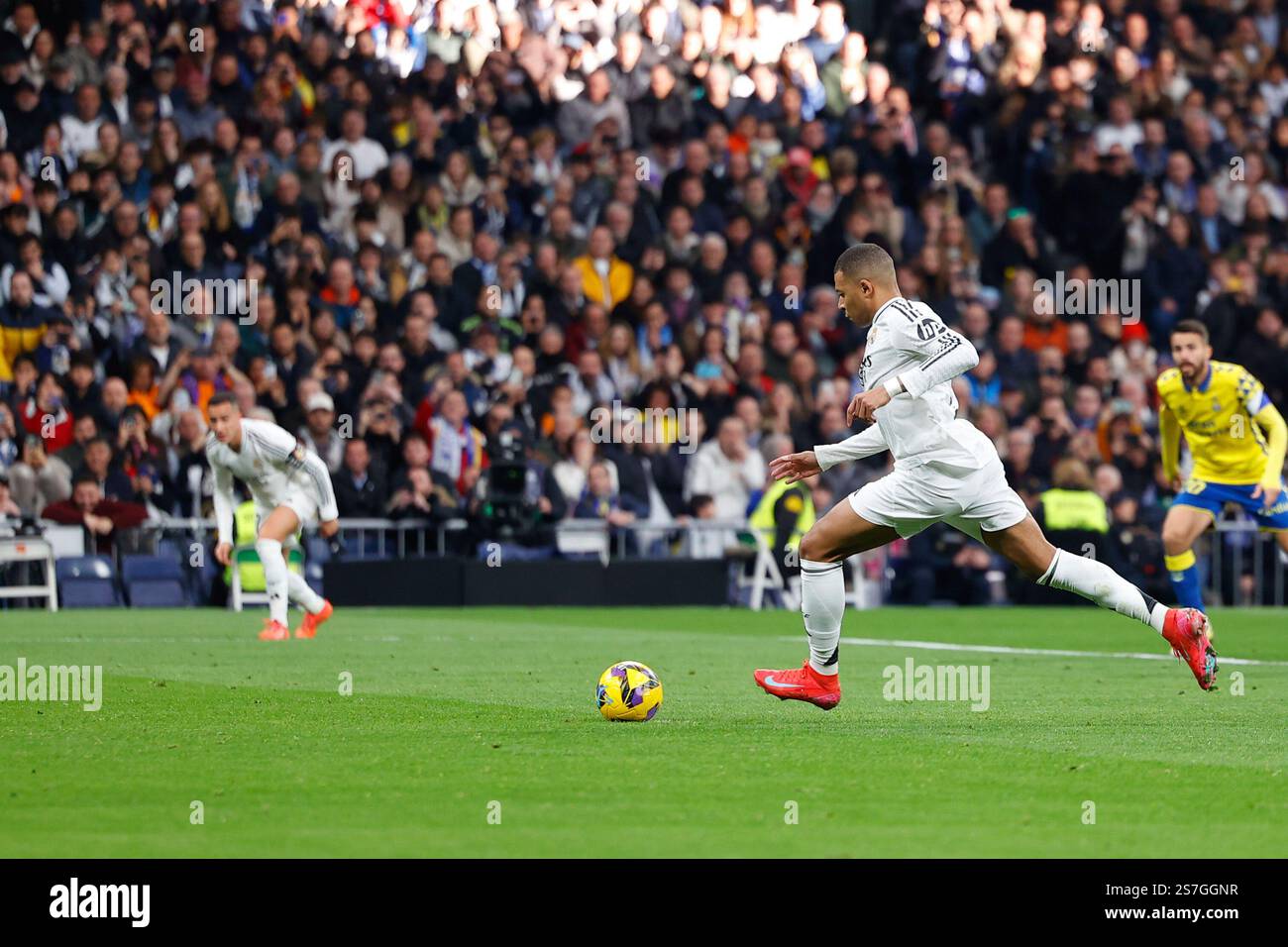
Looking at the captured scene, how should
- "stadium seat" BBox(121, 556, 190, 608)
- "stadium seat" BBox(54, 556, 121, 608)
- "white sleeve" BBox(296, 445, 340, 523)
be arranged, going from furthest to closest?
"stadium seat" BBox(121, 556, 190, 608), "stadium seat" BBox(54, 556, 121, 608), "white sleeve" BBox(296, 445, 340, 523)

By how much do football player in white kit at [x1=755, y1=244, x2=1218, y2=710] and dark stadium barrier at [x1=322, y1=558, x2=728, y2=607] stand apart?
490 inches

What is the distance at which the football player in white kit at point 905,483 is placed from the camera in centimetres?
1039

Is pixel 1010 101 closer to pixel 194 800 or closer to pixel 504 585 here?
pixel 504 585

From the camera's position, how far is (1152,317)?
2653cm

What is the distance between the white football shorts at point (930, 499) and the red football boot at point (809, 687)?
0.83 m

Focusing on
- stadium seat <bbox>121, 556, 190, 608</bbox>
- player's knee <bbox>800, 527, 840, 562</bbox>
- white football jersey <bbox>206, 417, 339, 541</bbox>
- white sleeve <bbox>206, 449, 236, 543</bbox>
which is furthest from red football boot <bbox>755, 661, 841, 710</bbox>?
stadium seat <bbox>121, 556, 190, 608</bbox>

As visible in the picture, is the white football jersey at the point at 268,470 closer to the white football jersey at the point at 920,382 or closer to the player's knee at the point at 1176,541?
the player's knee at the point at 1176,541

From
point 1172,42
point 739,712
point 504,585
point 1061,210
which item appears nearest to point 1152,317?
point 1061,210

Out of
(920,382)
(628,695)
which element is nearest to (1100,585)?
(920,382)

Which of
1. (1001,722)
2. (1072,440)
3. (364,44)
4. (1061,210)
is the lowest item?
(1001,722)

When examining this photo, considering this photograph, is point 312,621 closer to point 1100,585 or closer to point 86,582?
point 86,582

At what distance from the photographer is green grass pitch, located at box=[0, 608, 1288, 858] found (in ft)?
21.6

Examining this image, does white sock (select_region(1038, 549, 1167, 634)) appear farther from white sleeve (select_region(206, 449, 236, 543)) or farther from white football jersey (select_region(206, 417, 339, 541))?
white sleeve (select_region(206, 449, 236, 543))
